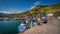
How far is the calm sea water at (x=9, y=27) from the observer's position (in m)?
2.15

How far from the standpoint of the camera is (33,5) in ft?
7.34

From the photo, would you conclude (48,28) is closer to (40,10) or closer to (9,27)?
(40,10)

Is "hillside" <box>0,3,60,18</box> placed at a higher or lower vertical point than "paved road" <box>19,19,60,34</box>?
higher

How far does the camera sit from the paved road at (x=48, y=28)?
7.22ft

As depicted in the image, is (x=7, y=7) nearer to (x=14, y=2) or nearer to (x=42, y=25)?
(x=14, y=2)

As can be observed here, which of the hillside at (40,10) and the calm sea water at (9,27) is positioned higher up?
the hillside at (40,10)

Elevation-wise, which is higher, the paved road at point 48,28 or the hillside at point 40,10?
the hillside at point 40,10

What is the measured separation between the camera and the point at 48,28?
87.4 inches

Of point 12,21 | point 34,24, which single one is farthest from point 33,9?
point 12,21

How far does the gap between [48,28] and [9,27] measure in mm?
745

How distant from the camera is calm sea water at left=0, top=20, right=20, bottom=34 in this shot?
2.15 metres

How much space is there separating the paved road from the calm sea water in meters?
0.22

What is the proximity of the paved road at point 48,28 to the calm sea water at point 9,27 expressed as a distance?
0.22m

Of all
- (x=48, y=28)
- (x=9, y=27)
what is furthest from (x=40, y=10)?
(x=9, y=27)
